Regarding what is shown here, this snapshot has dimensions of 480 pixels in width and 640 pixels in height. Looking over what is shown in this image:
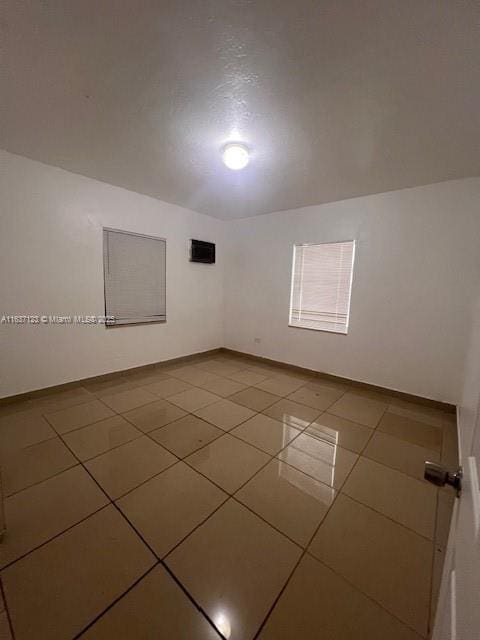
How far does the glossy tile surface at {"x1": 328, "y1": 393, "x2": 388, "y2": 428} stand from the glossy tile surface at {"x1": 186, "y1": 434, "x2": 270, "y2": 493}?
113 cm

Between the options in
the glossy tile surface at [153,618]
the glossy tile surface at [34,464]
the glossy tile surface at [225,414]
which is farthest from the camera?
the glossy tile surface at [225,414]

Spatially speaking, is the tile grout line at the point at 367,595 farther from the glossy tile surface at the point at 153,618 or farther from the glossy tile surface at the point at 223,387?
the glossy tile surface at the point at 223,387

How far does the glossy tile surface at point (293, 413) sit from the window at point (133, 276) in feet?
6.97

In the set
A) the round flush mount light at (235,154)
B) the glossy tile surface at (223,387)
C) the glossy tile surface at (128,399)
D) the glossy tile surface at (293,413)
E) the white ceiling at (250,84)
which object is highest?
the white ceiling at (250,84)

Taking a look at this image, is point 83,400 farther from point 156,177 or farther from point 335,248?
point 335,248

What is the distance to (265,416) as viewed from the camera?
7.93ft

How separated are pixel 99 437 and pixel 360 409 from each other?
253 cm

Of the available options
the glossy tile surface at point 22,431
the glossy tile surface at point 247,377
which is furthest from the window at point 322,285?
the glossy tile surface at point 22,431

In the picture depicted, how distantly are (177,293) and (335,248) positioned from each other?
94.5 inches

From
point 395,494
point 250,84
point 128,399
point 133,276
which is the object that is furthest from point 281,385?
point 250,84

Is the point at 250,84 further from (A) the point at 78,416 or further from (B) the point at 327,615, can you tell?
(A) the point at 78,416

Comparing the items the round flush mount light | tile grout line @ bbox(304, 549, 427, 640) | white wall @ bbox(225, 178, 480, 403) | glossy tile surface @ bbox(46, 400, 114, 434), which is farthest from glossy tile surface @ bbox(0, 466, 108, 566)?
white wall @ bbox(225, 178, 480, 403)

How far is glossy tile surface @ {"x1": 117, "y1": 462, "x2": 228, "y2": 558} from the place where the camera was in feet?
4.05

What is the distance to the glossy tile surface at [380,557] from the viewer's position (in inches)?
39.3
